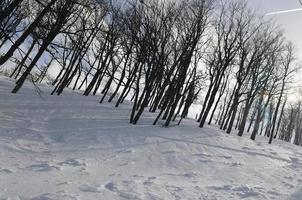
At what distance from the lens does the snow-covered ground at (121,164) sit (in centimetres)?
852

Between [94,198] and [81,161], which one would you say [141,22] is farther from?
[94,198]

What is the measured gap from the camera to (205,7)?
77.9ft

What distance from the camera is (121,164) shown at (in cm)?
1162

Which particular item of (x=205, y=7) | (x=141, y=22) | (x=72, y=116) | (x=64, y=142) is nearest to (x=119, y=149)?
(x=64, y=142)

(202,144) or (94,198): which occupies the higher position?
(202,144)

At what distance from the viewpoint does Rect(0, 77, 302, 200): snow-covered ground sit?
27.9 feet

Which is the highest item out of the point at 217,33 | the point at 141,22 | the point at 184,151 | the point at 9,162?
the point at 217,33

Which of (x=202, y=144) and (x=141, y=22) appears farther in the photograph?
(x=141, y=22)

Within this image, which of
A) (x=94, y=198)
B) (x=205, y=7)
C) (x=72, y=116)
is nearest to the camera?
(x=94, y=198)

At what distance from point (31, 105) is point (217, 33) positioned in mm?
16536

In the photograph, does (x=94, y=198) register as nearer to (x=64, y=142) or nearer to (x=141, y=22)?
(x=64, y=142)

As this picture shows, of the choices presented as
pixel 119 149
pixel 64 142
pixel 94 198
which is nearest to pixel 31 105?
pixel 64 142

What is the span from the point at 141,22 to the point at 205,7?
5411 millimetres

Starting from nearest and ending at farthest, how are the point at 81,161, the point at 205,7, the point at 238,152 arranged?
the point at 81,161, the point at 238,152, the point at 205,7
